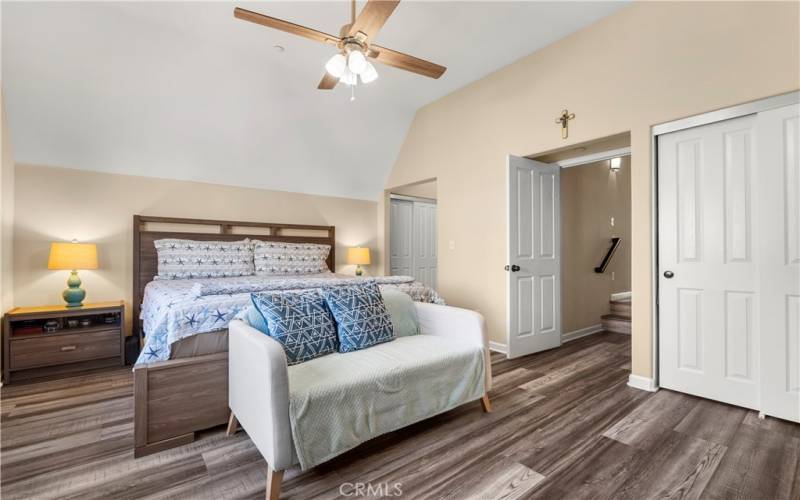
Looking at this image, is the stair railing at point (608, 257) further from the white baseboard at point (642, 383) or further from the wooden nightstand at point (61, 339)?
the wooden nightstand at point (61, 339)

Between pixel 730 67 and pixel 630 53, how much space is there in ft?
2.21

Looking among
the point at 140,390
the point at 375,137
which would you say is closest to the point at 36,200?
the point at 140,390

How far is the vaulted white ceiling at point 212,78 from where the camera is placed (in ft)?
8.88

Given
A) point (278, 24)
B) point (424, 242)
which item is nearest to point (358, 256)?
point (424, 242)

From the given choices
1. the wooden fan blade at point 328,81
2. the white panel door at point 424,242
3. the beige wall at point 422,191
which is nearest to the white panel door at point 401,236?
the white panel door at point 424,242

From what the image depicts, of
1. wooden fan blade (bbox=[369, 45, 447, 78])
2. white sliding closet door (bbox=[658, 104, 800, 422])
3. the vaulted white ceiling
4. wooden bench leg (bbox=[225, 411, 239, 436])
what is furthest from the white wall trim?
wooden bench leg (bbox=[225, 411, 239, 436])

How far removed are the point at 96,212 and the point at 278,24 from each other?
301 centimetres

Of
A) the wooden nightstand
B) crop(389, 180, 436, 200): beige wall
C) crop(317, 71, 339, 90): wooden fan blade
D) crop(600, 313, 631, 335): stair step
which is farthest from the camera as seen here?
crop(389, 180, 436, 200): beige wall

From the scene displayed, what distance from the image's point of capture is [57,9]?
255 centimetres

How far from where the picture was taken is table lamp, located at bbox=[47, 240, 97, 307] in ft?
10.1

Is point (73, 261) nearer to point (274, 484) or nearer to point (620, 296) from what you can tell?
point (274, 484)

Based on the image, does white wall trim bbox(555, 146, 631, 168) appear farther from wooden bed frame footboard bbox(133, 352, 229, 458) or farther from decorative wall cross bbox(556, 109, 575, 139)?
wooden bed frame footboard bbox(133, 352, 229, 458)

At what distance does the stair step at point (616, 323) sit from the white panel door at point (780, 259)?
2337 millimetres

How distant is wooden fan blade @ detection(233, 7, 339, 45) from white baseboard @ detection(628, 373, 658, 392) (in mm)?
3169
